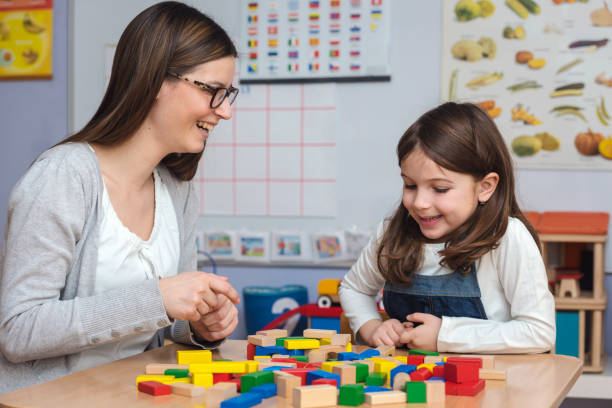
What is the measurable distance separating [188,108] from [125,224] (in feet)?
0.87

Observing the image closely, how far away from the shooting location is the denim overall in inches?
57.6

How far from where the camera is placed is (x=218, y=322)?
1306mm

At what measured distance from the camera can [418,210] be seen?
1.49 meters

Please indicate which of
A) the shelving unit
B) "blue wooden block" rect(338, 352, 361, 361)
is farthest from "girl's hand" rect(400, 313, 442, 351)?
the shelving unit

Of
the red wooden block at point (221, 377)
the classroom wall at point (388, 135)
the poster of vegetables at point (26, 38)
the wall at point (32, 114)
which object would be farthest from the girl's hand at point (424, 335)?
the poster of vegetables at point (26, 38)

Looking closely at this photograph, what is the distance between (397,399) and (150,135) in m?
0.78

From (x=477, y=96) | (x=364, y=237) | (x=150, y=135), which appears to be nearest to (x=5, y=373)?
(x=150, y=135)

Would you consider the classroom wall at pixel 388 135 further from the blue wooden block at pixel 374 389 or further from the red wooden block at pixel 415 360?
the blue wooden block at pixel 374 389

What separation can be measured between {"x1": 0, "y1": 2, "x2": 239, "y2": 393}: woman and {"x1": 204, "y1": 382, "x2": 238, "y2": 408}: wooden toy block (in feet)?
0.77

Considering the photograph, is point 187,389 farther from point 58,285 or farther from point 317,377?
point 58,285

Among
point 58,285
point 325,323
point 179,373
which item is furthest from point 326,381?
point 325,323

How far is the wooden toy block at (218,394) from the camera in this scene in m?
0.91

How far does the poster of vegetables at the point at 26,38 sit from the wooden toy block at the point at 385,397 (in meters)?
2.57

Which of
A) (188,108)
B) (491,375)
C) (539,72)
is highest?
(539,72)
